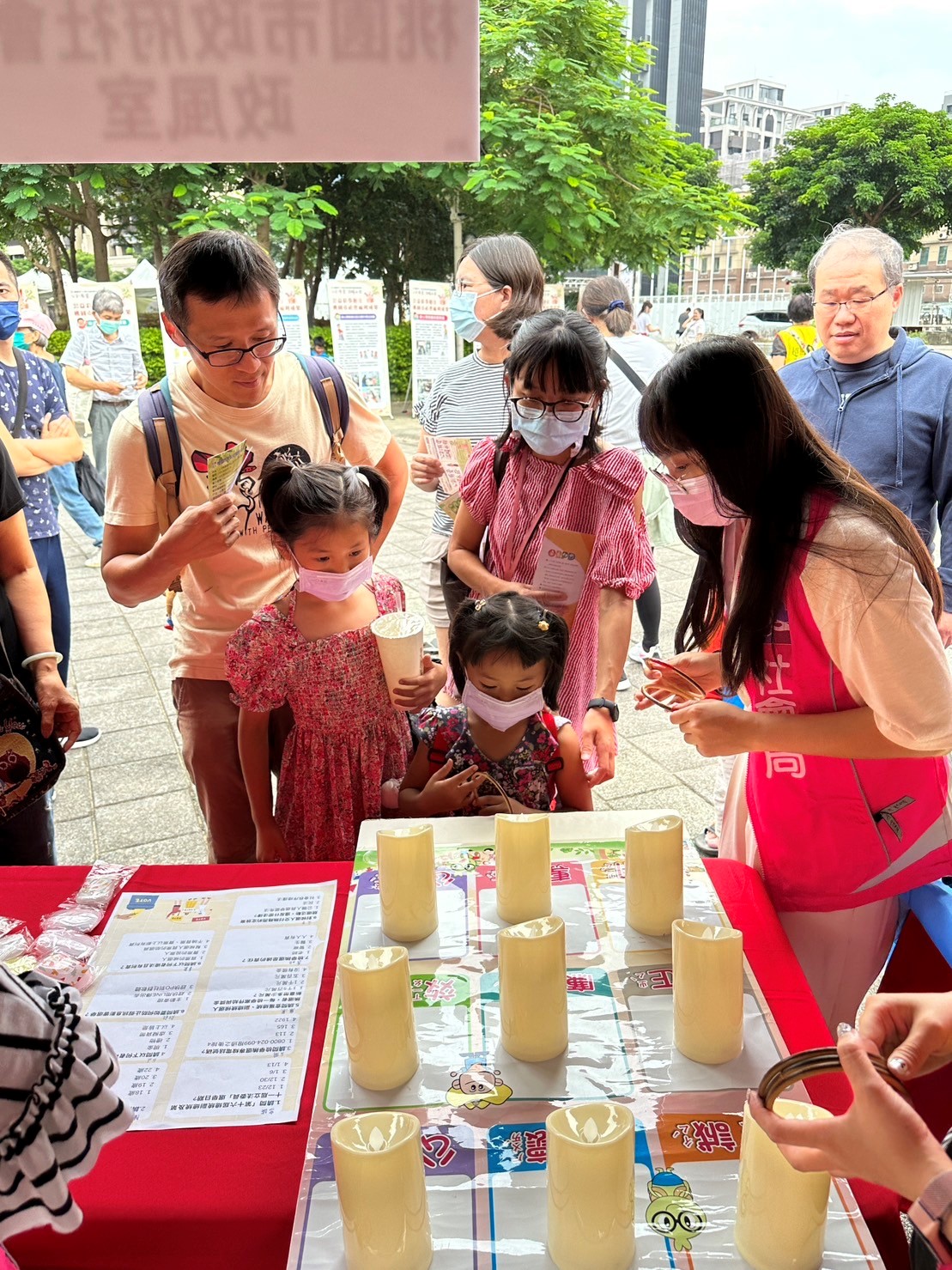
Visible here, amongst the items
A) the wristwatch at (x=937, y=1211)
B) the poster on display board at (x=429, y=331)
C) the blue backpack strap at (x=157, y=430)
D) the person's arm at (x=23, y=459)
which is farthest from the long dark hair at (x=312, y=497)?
the poster on display board at (x=429, y=331)

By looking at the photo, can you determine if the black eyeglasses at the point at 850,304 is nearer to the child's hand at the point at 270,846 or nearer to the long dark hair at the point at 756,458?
the long dark hair at the point at 756,458

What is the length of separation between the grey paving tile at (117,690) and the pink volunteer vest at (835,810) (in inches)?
127

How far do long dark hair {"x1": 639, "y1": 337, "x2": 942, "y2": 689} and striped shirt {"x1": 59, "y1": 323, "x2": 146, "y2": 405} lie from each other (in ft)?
18.9

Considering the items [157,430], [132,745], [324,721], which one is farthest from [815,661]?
[132,745]

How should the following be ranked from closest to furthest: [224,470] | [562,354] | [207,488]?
[224,470], [207,488], [562,354]

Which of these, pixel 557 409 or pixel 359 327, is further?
pixel 359 327

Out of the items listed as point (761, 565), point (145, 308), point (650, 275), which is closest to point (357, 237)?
point (145, 308)

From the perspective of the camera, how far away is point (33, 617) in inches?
73.4

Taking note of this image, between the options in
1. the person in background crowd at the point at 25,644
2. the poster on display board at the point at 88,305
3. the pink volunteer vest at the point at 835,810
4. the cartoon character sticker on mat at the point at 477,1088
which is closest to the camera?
the cartoon character sticker on mat at the point at 477,1088

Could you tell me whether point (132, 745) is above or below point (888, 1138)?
below

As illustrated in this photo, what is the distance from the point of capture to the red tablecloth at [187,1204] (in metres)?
0.86

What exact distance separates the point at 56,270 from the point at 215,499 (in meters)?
12.6

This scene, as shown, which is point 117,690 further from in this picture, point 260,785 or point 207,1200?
point 207,1200

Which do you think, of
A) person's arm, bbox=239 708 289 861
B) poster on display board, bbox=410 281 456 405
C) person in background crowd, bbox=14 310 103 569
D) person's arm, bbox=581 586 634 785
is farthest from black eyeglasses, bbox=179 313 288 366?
poster on display board, bbox=410 281 456 405
